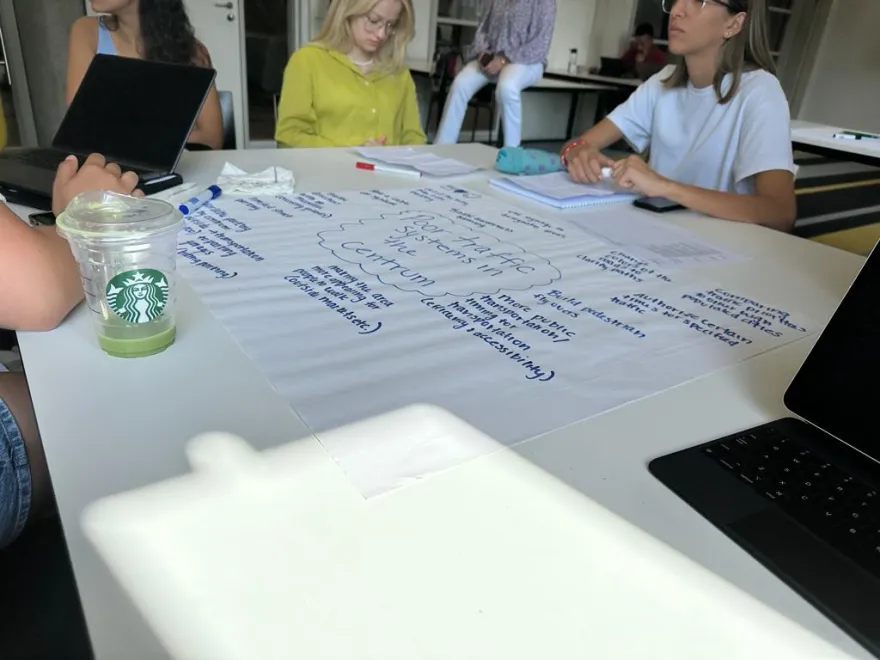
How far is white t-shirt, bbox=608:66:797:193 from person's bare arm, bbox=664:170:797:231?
6 cm

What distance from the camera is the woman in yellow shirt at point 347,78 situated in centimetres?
178

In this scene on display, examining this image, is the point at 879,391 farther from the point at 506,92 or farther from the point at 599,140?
the point at 506,92

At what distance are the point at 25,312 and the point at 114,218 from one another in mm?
127

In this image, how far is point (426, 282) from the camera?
0.81 metres

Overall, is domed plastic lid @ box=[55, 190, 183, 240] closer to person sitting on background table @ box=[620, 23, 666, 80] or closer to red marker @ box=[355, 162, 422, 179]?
red marker @ box=[355, 162, 422, 179]

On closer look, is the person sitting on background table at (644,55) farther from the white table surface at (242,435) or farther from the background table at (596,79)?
the white table surface at (242,435)

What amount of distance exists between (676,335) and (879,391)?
241 mm

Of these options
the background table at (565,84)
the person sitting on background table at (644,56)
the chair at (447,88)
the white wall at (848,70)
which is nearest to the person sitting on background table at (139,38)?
the background table at (565,84)

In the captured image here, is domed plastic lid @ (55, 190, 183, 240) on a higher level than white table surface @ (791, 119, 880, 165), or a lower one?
higher

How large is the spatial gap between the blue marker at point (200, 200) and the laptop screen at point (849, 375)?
0.89m

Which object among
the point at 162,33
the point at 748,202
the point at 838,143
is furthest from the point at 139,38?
the point at 838,143

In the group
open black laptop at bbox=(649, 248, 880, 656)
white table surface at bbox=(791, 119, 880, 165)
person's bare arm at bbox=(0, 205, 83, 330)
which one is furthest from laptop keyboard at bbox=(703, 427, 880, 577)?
white table surface at bbox=(791, 119, 880, 165)

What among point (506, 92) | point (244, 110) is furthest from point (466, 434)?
point (244, 110)

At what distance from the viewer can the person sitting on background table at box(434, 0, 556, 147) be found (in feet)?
12.7
